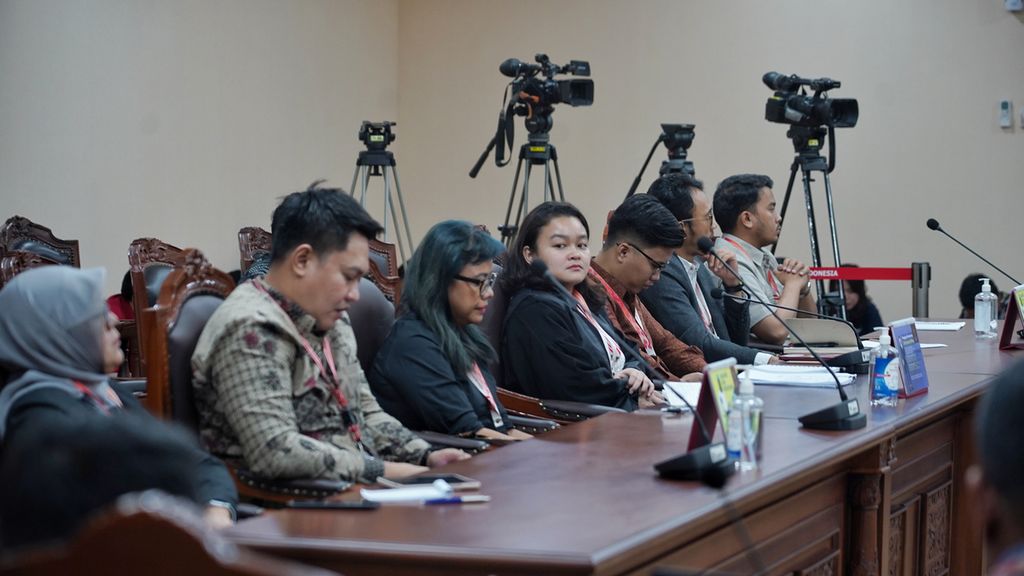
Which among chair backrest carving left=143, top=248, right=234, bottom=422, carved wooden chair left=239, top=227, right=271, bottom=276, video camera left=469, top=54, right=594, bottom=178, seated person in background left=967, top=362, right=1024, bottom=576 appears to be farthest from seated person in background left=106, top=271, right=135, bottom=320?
seated person in background left=967, top=362, right=1024, bottom=576

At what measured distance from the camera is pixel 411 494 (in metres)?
1.79

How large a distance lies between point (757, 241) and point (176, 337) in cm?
299

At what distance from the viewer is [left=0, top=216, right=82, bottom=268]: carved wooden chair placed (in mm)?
Result: 4510

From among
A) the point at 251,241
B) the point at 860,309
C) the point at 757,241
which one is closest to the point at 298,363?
the point at 757,241

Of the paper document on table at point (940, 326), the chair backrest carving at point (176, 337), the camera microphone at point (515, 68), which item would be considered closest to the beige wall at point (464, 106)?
the camera microphone at point (515, 68)

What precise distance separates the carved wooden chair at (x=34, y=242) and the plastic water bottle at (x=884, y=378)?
2.99 m

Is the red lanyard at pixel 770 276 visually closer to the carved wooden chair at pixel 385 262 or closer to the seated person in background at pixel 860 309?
the carved wooden chair at pixel 385 262

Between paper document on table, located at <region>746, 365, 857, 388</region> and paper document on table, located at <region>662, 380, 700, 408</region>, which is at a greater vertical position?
paper document on table, located at <region>662, 380, 700, 408</region>

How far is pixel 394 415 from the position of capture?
2.80 meters

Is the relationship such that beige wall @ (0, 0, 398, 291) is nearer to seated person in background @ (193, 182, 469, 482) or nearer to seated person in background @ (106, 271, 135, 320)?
seated person in background @ (106, 271, 135, 320)

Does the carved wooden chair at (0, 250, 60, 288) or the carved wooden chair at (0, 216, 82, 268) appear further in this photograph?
the carved wooden chair at (0, 216, 82, 268)

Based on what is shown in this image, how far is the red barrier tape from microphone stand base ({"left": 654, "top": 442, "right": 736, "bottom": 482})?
3711mm

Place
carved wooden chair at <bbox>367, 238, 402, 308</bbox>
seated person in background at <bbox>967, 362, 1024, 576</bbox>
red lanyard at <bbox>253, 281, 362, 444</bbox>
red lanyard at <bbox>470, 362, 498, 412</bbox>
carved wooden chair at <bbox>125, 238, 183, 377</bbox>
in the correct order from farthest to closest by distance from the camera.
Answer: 1. carved wooden chair at <bbox>367, 238, 402, 308</bbox>
2. carved wooden chair at <bbox>125, 238, 183, 377</bbox>
3. red lanyard at <bbox>470, 362, 498, 412</bbox>
4. red lanyard at <bbox>253, 281, 362, 444</bbox>
5. seated person in background at <bbox>967, 362, 1024, 576</bbox>

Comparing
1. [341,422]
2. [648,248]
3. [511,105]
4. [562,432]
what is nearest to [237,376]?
[341,422]
